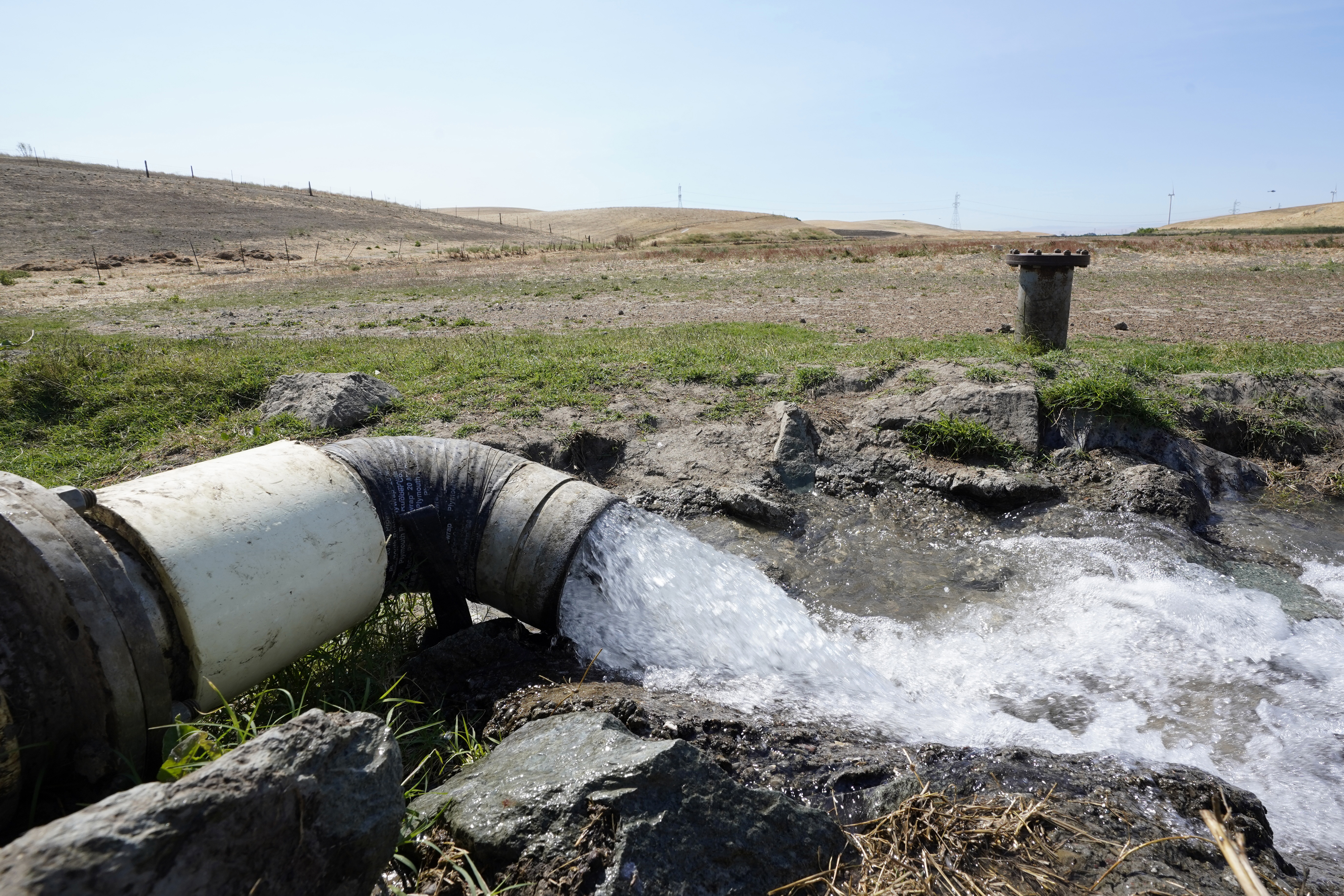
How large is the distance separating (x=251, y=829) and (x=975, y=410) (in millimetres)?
6104

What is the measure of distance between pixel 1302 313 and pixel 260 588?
1492 cm

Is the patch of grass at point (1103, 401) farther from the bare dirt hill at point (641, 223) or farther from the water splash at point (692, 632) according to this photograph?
the bare dirt hill at point (641, 223)

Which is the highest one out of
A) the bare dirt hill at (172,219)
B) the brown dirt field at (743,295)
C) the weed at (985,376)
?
the bare dirt hill at (172,219)

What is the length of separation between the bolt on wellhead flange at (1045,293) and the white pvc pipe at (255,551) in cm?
728

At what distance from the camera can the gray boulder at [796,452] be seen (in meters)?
6.12

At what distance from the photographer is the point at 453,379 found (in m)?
7.80

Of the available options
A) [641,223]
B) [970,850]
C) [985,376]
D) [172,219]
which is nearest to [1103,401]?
[985,376]

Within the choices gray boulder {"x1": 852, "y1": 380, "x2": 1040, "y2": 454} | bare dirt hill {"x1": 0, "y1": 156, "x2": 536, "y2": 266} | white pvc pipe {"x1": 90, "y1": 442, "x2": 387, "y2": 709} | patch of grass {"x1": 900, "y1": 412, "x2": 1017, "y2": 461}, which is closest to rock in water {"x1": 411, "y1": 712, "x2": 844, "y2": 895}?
white pvc pipe {"x1": 90, "y1": 442, "x2": 387, "y2": 709}

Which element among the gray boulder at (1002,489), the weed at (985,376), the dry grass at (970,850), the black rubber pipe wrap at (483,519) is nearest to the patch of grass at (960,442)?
the gray boulder at (1002,489)

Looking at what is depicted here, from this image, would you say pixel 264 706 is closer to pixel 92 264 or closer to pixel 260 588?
pixel 260 588

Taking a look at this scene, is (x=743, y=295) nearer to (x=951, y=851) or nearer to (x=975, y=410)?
(x=975, y=410)

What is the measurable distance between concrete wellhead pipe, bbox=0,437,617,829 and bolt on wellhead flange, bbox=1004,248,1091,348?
247 inches

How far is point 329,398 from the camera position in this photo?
22.3 feet

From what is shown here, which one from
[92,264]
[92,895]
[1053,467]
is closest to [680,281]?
[1053,467]
